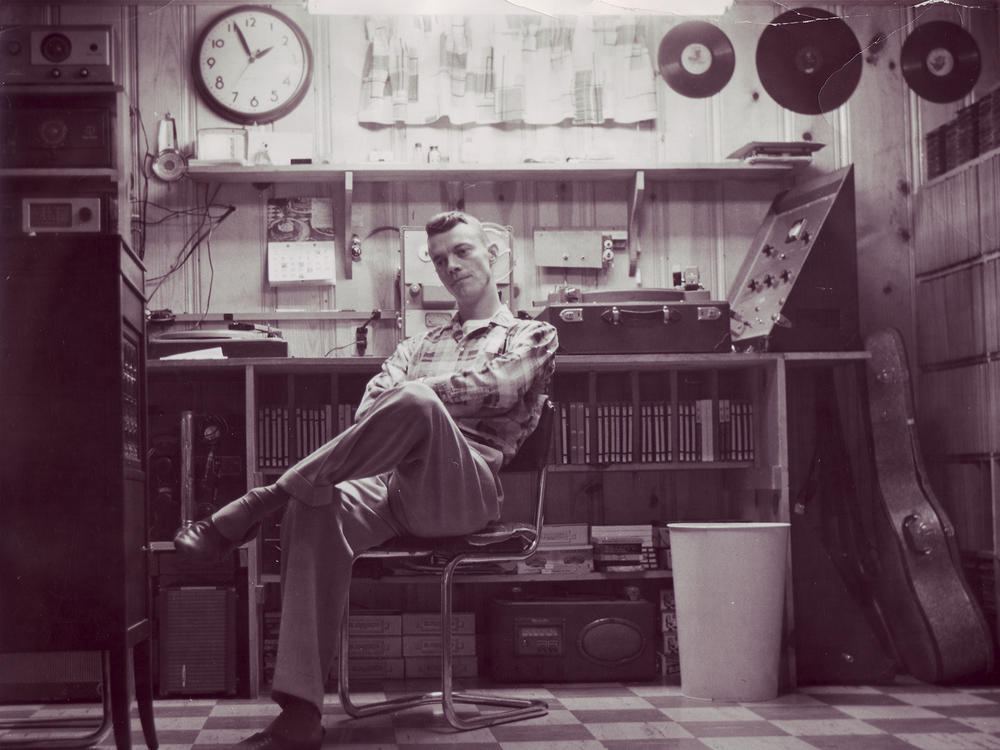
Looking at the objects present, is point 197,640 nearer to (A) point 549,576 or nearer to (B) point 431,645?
(B) point 431,645

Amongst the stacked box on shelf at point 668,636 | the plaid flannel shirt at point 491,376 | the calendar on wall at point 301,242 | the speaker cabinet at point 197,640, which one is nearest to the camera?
the plaid flannel shirt at point 491,376

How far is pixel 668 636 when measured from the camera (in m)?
3.88

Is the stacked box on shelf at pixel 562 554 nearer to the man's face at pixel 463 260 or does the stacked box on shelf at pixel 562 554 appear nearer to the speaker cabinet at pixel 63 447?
the man's face at pixel 463 260

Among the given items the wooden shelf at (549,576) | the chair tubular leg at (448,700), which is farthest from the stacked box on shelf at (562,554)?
the chair tubular leg at (448,700)

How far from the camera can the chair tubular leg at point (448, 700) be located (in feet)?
9.74

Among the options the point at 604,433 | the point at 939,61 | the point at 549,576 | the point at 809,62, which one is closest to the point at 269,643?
the point at 549,576

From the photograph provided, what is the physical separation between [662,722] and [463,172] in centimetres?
204

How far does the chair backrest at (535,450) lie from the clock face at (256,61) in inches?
68.6

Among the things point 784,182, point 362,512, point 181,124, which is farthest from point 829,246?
point 181,124

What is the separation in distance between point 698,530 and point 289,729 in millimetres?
1369

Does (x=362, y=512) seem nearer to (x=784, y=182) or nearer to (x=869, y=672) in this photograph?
(x=869, y=672)

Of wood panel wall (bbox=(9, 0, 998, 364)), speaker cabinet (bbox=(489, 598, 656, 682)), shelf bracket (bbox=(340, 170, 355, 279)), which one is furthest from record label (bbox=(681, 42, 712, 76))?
speaker cabinet (bbox=(489, 598, 656, 682))

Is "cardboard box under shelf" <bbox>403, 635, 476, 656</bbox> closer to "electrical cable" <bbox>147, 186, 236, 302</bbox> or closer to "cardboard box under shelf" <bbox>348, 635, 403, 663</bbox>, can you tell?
"cardboard box under shelf" <bbox>348, 635, 403, 663</bbox>

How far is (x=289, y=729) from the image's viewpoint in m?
2.59
